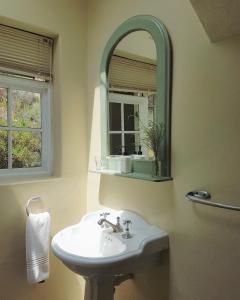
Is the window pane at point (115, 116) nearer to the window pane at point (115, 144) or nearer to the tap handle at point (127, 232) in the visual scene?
the window pane at point (115, 144)

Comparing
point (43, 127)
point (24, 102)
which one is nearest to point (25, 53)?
point (24, 102)

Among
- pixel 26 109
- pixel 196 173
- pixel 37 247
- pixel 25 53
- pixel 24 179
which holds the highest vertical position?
pixel 25 53

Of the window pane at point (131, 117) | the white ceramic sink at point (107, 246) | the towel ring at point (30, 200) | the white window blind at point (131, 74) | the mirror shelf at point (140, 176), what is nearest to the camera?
the white ceramic sink at point (107, 246)

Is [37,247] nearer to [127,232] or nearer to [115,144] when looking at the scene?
[127,232]

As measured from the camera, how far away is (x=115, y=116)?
183cm

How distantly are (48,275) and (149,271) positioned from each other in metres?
0.67

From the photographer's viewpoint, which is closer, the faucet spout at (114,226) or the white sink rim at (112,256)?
the white sink rim at (112,256)

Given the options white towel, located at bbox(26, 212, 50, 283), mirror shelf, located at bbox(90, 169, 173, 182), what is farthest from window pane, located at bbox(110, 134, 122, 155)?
white towel, located at bbox(26, 212, 50, 283)

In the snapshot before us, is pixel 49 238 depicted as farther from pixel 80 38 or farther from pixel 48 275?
pixel 80 38

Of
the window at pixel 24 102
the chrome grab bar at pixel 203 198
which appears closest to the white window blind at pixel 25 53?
the window at pixel 24 102

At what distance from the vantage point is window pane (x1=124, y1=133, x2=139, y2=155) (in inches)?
66.5

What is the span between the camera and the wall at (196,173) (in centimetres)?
121

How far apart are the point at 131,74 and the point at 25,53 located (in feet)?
2.50

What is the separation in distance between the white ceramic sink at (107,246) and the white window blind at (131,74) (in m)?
0.78
